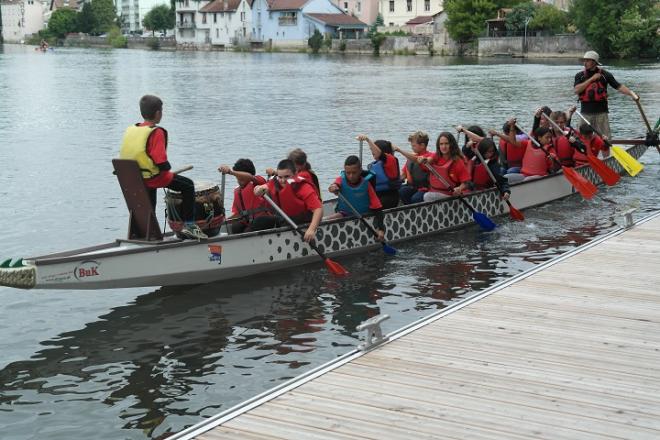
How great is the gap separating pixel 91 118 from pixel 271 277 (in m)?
27.0

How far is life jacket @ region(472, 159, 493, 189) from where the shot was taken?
16.7 metres

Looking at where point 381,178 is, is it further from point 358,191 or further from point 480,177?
point 480,177

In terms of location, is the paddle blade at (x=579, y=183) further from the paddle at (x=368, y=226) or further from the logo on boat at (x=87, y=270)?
the logo on boat at (x=87, y=270)

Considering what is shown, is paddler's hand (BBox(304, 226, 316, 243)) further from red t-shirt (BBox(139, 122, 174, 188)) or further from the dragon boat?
red t-shirt (BBox(139, 122, 174, 188))

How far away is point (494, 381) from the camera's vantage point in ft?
24.8

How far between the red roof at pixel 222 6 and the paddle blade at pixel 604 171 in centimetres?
13202

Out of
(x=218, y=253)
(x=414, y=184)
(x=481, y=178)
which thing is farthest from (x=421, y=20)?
(x=218, y=253)

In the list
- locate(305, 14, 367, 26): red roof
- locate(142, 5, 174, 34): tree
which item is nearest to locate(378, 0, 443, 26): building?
locate(305, 14, 367, 26): red roof

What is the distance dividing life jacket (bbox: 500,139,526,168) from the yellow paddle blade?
10.7 ft

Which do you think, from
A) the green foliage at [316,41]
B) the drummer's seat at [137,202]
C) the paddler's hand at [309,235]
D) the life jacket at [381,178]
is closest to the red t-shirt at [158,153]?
the drummer's seat at [137,202]

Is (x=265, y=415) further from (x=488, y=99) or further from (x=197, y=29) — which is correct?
(x=197, y=29)

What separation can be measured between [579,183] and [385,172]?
5.41m

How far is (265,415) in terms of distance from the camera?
6957 mm

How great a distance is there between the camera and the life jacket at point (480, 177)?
54.9 ft
